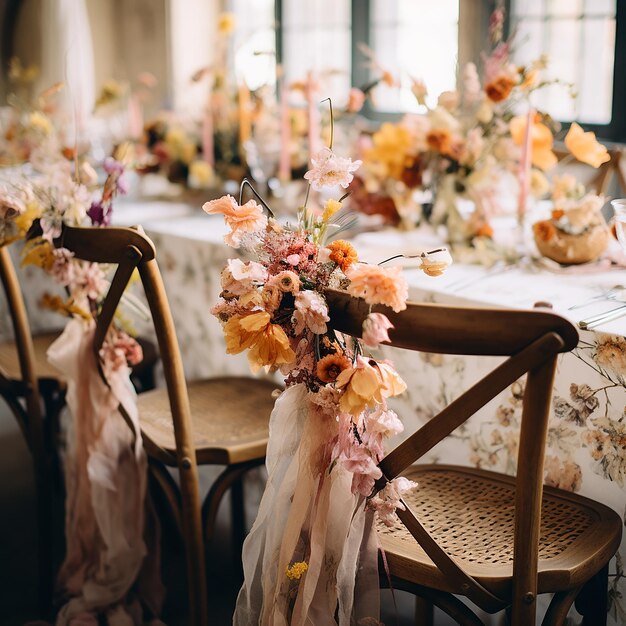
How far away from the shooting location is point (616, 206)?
1.48 m

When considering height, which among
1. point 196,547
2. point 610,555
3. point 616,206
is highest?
point 616,206

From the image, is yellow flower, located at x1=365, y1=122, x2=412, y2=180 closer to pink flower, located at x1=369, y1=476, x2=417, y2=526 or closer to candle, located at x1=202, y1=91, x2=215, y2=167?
candle, located at x1=202, y1=91, x2=215, y2=167

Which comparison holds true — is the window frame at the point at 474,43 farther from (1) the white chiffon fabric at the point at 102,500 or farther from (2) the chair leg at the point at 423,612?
(2) the chair leg at the point at 423,612

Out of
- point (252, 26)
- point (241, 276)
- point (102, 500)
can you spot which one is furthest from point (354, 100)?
point (252, 26)

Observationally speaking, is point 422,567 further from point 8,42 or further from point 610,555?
point 8,42

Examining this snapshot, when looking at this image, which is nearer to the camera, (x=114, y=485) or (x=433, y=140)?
(x=114, y=485)

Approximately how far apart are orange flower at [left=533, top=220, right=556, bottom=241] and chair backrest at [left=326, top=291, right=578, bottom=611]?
0.78 m

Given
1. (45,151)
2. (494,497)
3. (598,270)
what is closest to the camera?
(494,497)

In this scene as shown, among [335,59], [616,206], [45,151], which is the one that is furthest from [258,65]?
[616,206]

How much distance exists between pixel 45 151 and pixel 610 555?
6.05ft

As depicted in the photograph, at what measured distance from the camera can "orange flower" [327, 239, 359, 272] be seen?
3.47 ft

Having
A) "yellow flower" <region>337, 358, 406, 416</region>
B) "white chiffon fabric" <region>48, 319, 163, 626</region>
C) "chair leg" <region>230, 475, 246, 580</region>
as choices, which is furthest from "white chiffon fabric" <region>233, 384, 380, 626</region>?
"chair leg" <region>230, 475, 246, 580</region>

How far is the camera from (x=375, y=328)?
93 centimetres

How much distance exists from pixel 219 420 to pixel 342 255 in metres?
0.81
